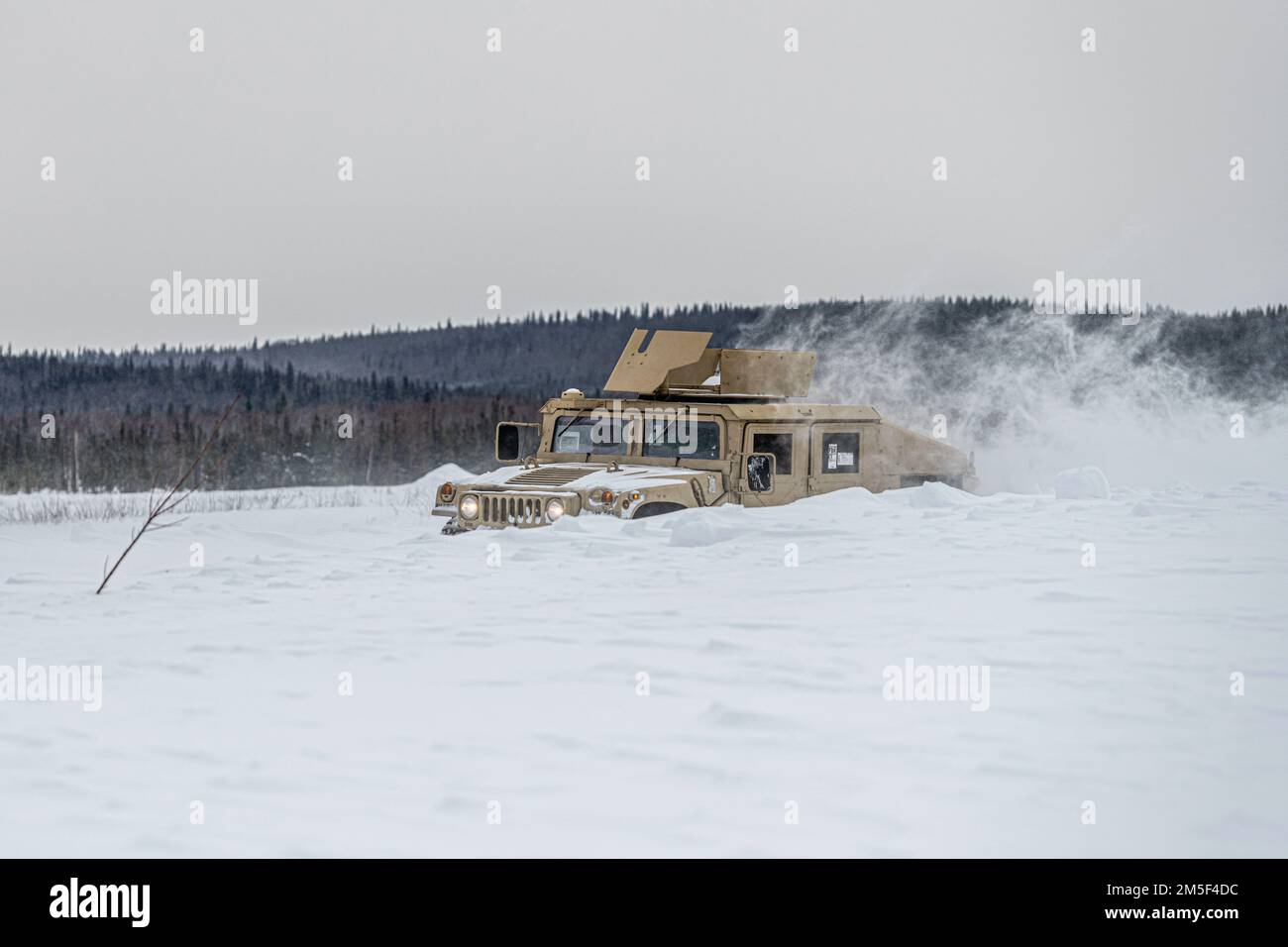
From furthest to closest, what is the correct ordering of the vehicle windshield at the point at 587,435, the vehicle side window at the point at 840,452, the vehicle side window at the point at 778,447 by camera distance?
1. the vehicle windshield at the point at 587,435
2. the vehicle side window at the point at 840,452
3. the vehicle side window at the point at 778,447

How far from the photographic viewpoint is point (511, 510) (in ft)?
41.6

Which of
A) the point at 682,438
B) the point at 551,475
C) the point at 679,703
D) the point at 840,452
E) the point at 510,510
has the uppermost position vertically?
the point at 682,438

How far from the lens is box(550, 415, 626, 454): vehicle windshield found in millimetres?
13922

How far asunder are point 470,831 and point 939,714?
208 cm

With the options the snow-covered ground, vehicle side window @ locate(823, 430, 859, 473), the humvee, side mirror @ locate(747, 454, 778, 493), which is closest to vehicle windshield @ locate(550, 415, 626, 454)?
the humvee

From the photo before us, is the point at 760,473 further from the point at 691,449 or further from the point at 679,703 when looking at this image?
the point at 679,703

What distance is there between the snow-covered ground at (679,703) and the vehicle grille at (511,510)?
5.71 feet

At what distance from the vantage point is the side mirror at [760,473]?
13193 mm

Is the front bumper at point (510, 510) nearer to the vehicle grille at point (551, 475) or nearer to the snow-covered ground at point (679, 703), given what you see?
the vehicle grille at point (551, 475)

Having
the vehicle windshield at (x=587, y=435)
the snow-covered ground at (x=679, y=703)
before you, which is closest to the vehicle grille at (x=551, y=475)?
the vehicle windshield at (x=587, y=435)

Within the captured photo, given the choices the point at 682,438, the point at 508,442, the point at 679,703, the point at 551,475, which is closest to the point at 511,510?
the point at 551,475

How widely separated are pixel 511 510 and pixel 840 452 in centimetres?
333

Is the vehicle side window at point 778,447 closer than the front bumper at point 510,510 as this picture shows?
No

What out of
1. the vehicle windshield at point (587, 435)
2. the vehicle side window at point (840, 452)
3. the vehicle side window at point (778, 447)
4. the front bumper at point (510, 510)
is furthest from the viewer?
the vehicle windshield at point (587, 435)
